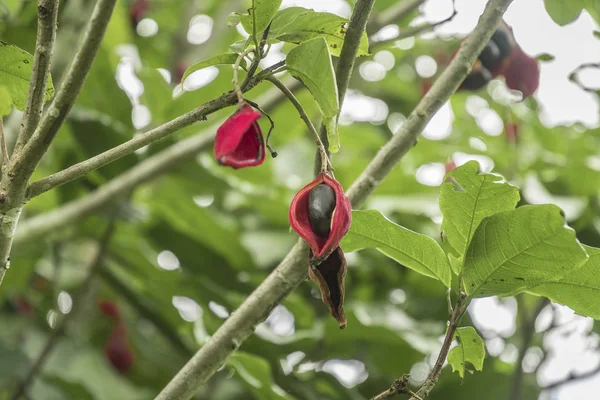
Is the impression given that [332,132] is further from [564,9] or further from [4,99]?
[564,9]

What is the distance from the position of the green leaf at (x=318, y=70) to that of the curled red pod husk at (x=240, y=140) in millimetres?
63

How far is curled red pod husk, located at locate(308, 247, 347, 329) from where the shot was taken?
719 mm

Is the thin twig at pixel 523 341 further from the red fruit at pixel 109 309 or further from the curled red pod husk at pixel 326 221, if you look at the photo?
the red fruit at pixel 109 309

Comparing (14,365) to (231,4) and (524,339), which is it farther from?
(231,4)

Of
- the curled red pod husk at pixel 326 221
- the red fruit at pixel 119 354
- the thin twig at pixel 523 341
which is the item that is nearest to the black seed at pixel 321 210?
the curled red pod husk at pixel 326 221

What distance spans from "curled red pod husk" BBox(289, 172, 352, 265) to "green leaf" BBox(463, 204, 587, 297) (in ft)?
0.57

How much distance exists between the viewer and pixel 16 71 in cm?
81

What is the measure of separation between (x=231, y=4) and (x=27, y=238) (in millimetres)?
1282

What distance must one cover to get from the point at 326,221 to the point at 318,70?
0.14 meters

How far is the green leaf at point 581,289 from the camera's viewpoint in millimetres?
820

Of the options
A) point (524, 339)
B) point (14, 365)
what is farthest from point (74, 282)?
point (524, 339)

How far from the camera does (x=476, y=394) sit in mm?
1873

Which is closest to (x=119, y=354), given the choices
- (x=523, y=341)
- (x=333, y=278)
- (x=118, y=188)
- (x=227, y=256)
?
(x=227, y=256)

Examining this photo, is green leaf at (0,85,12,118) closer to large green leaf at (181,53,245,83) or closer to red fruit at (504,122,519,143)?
large green leaf at (181,53,245,83)
